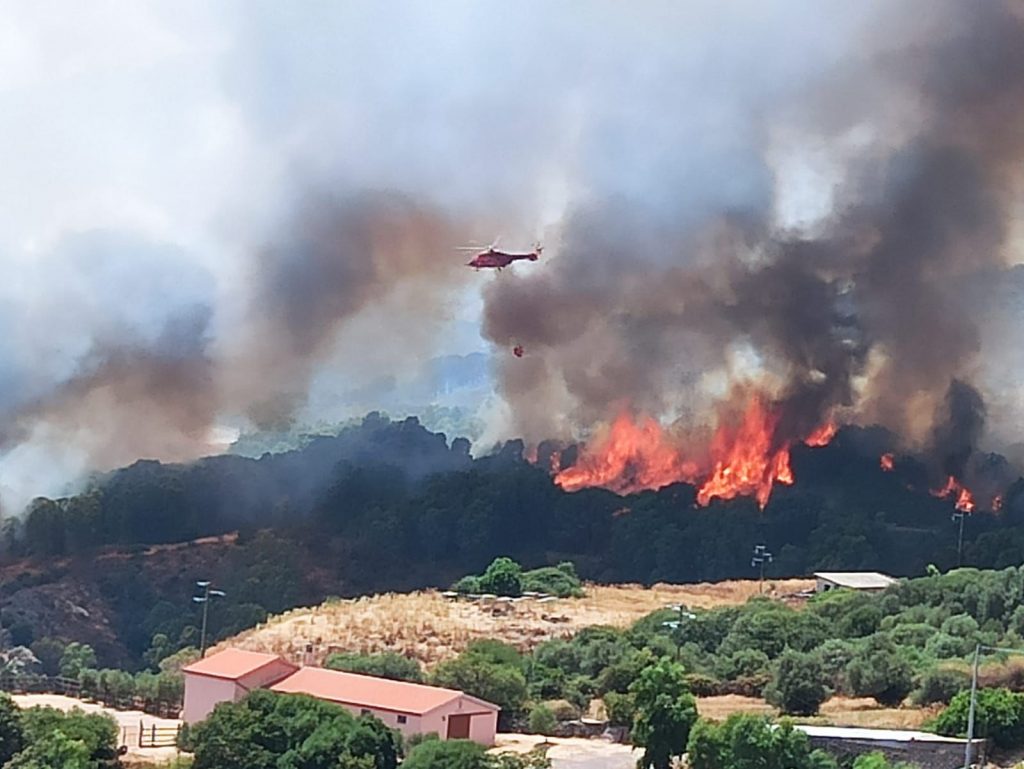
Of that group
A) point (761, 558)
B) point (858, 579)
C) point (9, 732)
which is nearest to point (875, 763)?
point (9, 732)

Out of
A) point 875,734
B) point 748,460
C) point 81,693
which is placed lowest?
point 875,734

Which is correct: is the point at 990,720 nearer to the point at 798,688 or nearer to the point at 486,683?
the point at 798,688

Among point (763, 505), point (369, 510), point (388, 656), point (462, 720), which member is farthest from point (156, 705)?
point (763, 505)

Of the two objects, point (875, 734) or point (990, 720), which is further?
point (990, 720)

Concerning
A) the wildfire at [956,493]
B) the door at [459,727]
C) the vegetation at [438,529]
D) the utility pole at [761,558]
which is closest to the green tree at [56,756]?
the door at [459,727]

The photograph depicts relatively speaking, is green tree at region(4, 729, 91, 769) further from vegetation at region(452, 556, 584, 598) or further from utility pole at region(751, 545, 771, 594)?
utility pole at region(751, 545, 771, 594)

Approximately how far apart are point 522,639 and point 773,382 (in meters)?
25.0

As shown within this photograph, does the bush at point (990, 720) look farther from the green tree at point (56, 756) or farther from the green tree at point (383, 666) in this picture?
the green tree at point (56, 756)

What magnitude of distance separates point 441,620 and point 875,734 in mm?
19717

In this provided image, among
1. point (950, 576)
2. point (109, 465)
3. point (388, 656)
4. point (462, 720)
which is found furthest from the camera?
point (109, 465)

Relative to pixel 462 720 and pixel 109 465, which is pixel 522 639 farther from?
pixel 109 465

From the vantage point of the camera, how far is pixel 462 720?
38.3 m

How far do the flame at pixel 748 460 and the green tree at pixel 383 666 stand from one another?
26.3m

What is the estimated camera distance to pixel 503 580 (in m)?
58.2
